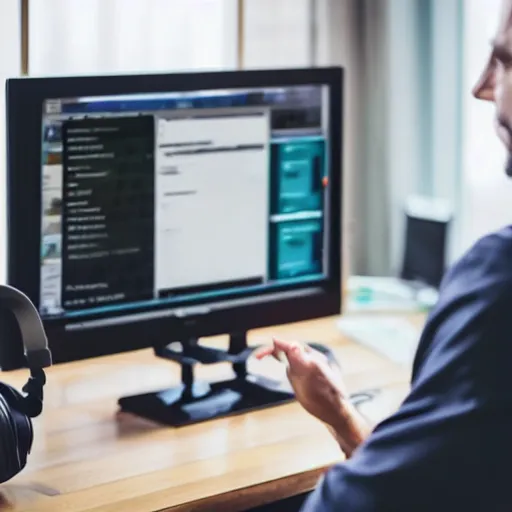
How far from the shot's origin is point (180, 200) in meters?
1.62

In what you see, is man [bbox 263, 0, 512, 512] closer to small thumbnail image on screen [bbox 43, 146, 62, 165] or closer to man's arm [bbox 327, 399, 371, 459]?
man's arm [bbox 327, 399, 371, 459]

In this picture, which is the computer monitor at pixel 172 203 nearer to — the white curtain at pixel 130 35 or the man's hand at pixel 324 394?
the man's hand at pixel 324 394

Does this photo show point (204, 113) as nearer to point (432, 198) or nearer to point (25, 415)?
point (25, 415)

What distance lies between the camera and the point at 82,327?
1.57m

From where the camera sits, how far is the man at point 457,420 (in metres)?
1.02

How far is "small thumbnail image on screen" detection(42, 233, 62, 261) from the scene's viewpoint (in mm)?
1513

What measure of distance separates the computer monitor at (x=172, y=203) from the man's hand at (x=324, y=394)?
21cm

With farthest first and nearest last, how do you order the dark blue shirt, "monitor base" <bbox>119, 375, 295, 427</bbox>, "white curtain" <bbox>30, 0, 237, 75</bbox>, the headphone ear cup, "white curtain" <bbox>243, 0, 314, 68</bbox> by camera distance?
"white curtain" <bbox>243, 0, 314, 68</bbox>
"white curtain" <bbox>30, 0, 237, 75</bbox>
"monitor base" <bbox>119, 375, 295, 427</bbox>
the headphone ear cup
the dark blue shirt

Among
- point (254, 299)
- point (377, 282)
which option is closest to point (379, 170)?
point (377, 282)

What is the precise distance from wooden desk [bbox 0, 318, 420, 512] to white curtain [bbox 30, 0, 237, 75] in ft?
2.11

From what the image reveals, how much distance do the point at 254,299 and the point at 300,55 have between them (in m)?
0.86

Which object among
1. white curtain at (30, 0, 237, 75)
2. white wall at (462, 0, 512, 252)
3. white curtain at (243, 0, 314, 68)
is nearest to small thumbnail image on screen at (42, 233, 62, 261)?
white curtain at (30, 0, 237, 75)

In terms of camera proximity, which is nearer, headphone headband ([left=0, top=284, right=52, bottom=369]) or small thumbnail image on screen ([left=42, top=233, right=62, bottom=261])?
headphone headband ([left=0, top=284, right=52, bottom=369])

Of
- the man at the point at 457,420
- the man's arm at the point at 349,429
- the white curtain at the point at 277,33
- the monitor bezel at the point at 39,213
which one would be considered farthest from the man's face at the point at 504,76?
the white curtain at the point at 277,33
